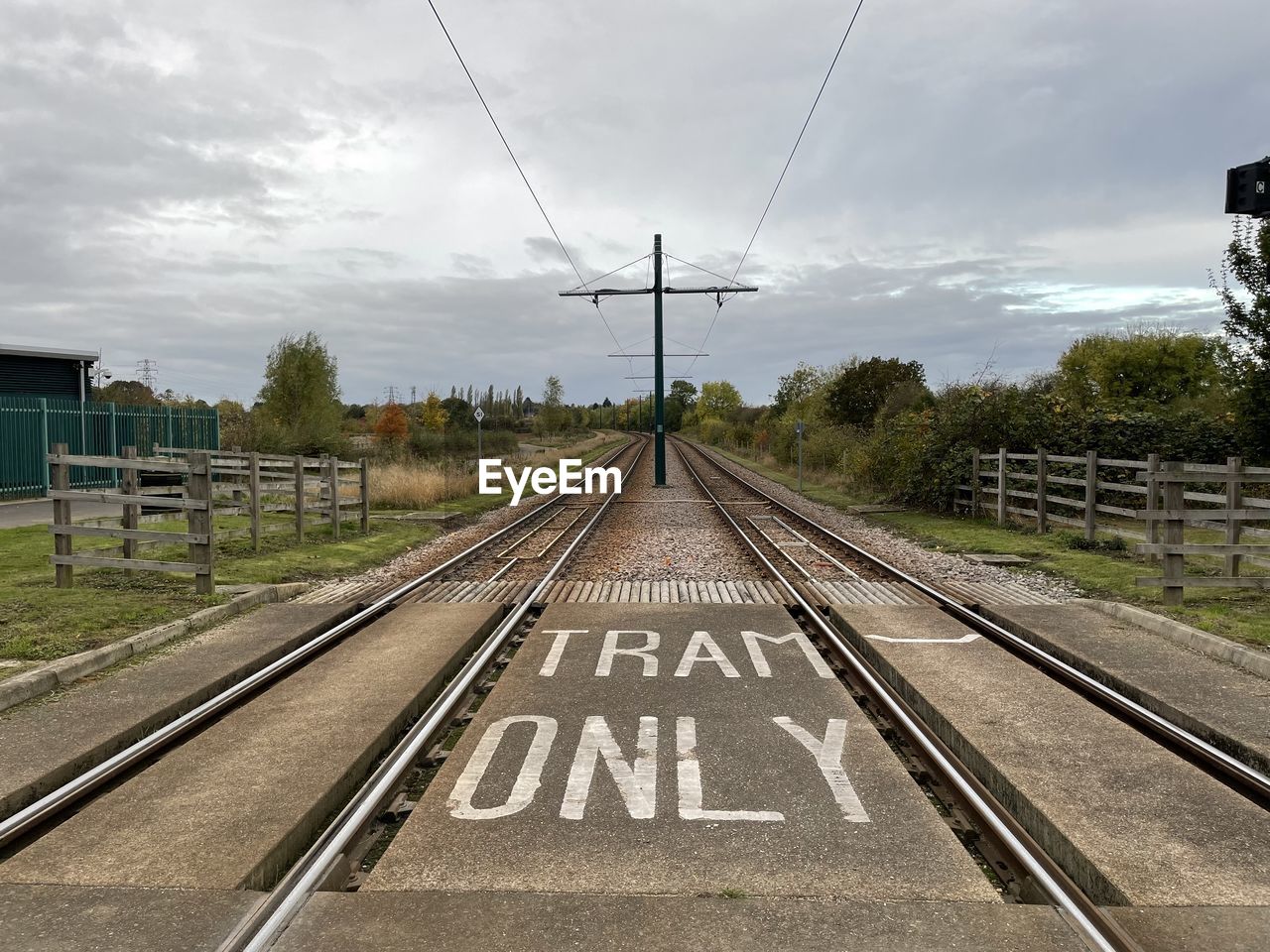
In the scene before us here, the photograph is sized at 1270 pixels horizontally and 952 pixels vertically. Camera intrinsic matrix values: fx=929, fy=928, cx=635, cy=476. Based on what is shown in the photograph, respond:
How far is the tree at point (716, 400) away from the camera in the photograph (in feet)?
454

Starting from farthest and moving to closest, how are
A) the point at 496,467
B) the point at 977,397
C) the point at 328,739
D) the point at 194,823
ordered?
the point at 496,467, the point at 977,397, the point at 328,739, the point at 194,823

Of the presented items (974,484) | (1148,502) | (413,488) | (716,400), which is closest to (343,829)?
(1148,502)

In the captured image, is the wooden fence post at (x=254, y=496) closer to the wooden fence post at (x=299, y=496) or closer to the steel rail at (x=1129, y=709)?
the wooden fence post at (x=299, y=496)

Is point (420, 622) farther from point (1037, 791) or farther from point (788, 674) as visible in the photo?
point (1037, 791)

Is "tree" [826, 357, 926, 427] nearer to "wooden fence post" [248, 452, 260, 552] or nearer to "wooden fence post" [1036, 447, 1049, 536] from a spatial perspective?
"wooden fence post" [1036, 447, 1049, 536]

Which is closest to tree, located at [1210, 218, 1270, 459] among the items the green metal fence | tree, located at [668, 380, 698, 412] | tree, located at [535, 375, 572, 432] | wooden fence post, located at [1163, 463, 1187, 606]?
wooden fence post, located at [1163, 463, 1187, 606]

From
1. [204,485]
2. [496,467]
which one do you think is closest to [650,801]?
[204,485]

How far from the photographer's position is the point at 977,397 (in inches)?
805

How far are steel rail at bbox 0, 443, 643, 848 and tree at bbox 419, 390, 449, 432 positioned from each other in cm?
6533

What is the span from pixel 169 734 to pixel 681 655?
3.69 m

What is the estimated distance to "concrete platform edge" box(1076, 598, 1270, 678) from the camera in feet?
22.5

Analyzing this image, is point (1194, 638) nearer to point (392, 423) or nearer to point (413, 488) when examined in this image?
point (413, 488)

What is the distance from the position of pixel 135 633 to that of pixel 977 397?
1753cm
